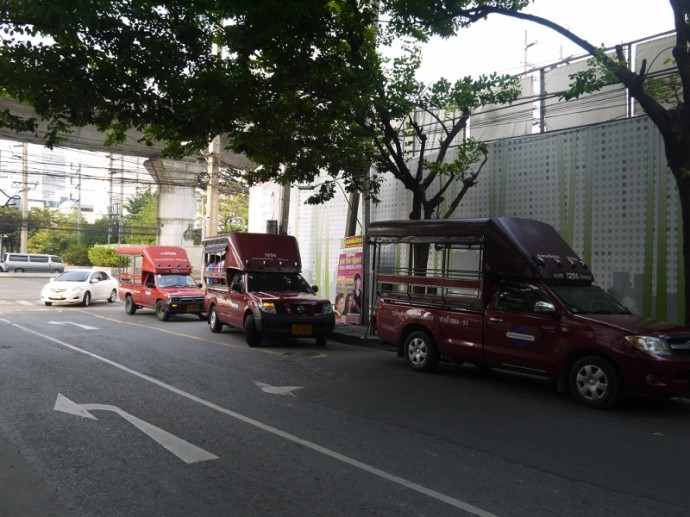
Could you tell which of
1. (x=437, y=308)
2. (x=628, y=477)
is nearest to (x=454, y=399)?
(x=437, y=308)

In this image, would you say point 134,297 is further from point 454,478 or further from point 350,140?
point 454,478

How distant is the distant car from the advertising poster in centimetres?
1154

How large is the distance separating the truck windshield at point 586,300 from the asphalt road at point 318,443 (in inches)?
49.3

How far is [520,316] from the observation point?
27.0 ft

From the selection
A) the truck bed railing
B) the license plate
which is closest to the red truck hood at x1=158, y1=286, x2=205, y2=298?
the license plate

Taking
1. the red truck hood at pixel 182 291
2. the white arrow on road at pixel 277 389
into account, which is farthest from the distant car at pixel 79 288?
the white arrow on road at pixel 277 389

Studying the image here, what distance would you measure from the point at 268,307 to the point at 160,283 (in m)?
7.93

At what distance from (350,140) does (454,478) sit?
933 cm

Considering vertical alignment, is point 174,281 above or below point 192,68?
below

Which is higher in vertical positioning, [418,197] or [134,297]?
[418,197]

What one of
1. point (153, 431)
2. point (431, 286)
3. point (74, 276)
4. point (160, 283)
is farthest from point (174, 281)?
point (153, 431)

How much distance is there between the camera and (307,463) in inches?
A: 197

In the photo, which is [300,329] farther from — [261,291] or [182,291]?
[182,291]

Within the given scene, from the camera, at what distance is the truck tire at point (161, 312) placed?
59.1 feet
